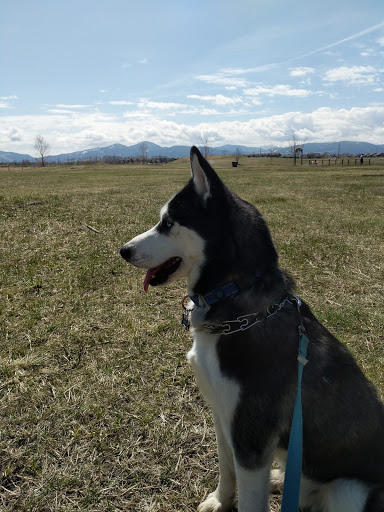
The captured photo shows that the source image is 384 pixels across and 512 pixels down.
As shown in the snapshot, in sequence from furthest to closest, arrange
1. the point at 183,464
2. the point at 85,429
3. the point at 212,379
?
the point at 85,429 < the point at 183,464 < the point at 212,379

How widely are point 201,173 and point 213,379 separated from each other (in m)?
1.27

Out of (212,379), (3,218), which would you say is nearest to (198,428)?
(212,379)

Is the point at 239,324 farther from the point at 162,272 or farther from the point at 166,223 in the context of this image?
the point at 166,223

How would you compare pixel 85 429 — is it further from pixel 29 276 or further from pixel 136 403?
pixel 29 276

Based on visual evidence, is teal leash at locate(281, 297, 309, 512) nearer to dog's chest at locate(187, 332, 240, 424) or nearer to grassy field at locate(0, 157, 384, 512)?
dog's chest at locate(187, 332, 240, 424)

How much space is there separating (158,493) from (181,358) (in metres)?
1.60

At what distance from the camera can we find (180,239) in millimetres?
2400

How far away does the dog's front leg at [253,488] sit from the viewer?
6.59 ft

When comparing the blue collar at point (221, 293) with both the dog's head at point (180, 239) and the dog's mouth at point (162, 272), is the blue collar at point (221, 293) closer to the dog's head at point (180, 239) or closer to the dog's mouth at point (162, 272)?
the dog's head at point (180, 239)

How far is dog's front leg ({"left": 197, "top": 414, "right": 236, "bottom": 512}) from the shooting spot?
243cm

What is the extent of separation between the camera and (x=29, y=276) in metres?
6.18

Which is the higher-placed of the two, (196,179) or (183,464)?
A: (196,179)

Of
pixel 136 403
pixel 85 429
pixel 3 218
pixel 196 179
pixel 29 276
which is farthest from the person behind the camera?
pixel 3 218

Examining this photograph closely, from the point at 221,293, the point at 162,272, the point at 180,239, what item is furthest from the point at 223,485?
the point at 180,239
